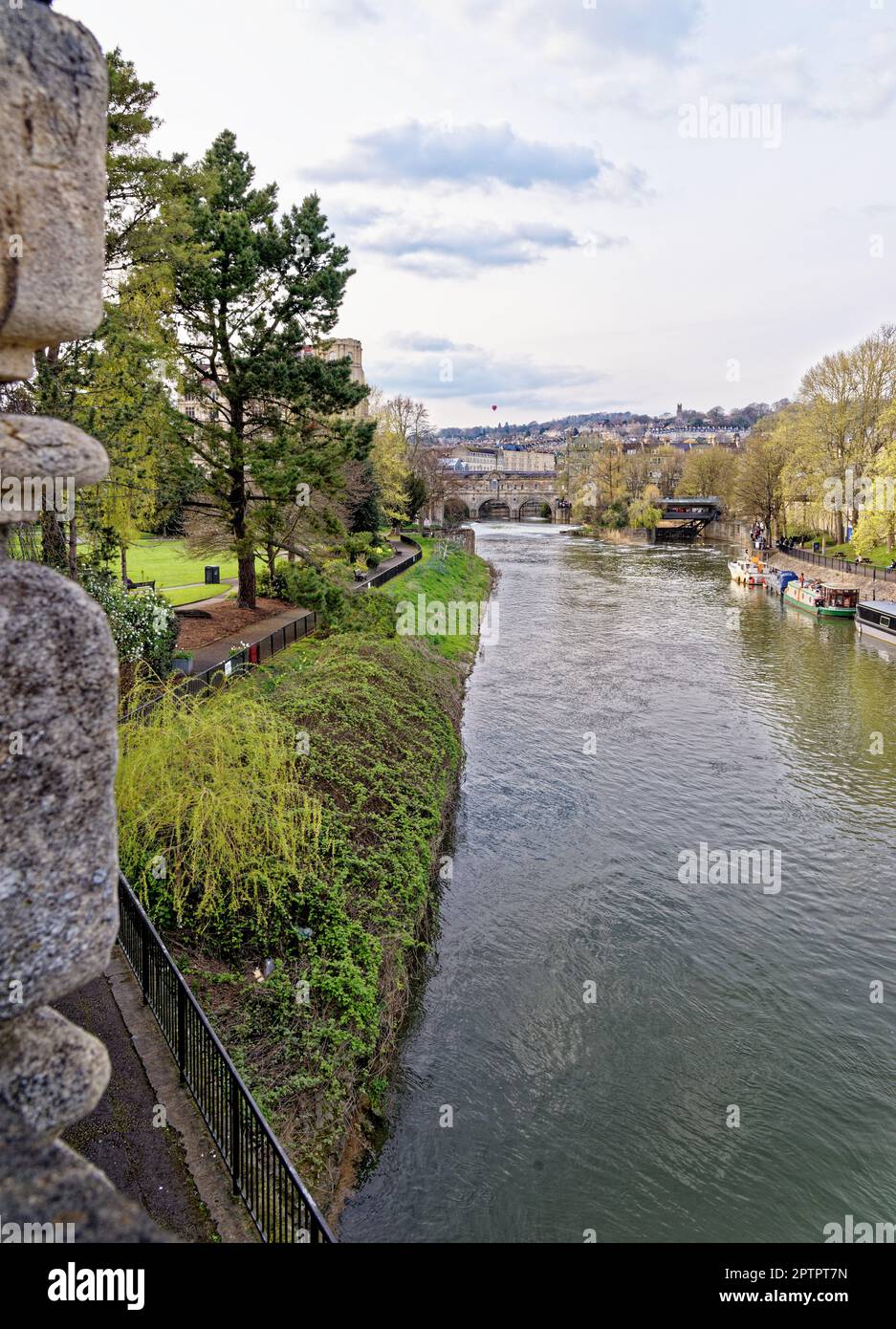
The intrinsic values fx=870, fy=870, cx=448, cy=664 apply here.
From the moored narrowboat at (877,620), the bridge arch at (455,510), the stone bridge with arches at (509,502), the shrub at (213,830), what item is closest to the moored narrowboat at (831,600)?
the moored narrowboat at (877,620)

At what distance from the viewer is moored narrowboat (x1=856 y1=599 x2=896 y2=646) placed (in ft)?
121

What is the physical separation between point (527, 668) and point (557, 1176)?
2284cm

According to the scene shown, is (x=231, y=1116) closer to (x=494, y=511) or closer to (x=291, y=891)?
(x=291, y=891)

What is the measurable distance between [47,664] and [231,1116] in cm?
602

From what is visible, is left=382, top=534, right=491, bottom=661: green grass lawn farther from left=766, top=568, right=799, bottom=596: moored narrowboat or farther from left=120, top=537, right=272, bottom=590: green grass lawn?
left=766, top=568, right=799, bottom=596: moored narrowboat

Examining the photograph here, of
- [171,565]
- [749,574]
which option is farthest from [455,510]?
[171,565]

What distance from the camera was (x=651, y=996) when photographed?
12141 millimetres

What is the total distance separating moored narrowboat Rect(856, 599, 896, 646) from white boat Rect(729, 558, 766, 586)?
12683 mm

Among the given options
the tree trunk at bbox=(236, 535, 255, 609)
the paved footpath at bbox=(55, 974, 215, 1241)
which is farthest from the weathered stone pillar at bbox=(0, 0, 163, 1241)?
the tree trunk at bbox=(236, 535, 255, 609)

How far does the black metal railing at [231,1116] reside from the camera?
259 inches

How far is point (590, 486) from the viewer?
102188mm

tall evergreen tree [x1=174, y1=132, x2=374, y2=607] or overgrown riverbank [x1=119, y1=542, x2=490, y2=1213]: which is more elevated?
tall evergreen tree [x1=174, y1=132, x2=374, y2=607]

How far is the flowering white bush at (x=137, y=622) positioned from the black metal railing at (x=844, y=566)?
37.9 metres
